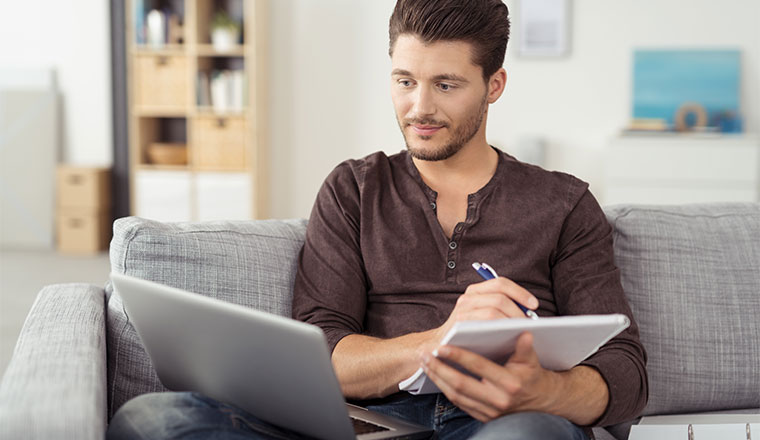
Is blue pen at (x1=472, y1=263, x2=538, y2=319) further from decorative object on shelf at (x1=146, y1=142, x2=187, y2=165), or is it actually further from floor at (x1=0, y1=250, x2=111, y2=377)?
decorative object on shelf at (x1=146, y1=142, x2=187, y2=165)

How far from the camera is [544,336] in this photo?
130cm

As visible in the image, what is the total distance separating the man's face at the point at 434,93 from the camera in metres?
1.76

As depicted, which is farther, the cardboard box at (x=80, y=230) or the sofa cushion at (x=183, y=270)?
the cardboard box at (x=80, y=230)

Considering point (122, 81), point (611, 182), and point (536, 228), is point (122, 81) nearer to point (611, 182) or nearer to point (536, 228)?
point (611, 182)

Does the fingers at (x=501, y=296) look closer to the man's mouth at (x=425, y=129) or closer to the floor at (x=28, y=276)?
the man's mouth at (x=425, y=129)

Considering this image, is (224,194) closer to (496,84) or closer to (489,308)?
(496,84)

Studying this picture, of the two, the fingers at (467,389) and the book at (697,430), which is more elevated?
the fingers at (467,389)

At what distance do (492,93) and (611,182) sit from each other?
3.57 metres

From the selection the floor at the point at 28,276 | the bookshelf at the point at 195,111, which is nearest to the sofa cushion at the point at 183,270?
the floor at the point at 28,276

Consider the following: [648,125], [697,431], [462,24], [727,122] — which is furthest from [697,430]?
[727,122]

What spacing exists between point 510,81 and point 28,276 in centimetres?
310

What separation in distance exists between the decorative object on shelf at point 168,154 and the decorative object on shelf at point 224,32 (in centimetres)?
69

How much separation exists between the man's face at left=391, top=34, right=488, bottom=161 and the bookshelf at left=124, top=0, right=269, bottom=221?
13.7ft

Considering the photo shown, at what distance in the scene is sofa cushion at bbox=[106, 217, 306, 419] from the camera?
69.0 inches
